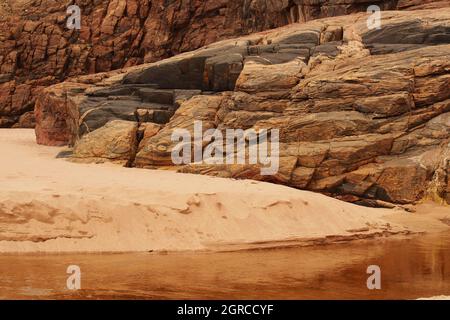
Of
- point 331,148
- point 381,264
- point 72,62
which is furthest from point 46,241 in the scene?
point 72,62

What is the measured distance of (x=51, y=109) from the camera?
20.4 meters

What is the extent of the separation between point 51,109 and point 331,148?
10515 mm

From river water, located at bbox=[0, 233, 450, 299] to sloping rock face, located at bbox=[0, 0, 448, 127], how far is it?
24.2 m

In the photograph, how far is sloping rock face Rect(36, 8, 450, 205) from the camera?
14.2 metres

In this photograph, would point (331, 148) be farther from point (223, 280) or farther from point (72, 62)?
point (72, 62)

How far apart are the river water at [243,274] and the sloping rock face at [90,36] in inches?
953

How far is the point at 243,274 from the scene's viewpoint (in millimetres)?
8859
